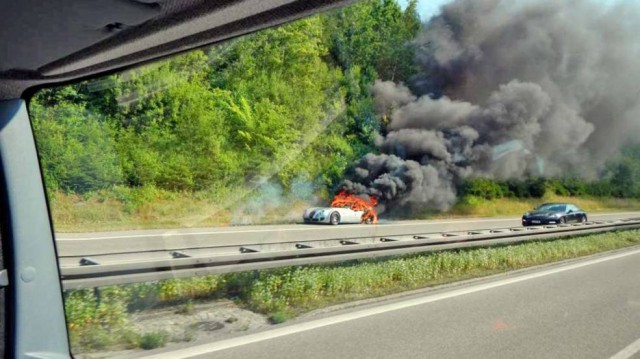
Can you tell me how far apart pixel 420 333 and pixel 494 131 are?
117ft

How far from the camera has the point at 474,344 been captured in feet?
21.5

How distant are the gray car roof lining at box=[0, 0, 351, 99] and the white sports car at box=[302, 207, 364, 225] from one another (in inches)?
830

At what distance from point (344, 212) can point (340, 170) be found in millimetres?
2474

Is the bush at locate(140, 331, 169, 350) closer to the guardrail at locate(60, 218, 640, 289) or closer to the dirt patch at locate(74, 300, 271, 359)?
the dirt patch at locate(74, 300, 271, 359)

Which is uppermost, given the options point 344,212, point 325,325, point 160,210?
point 160,210

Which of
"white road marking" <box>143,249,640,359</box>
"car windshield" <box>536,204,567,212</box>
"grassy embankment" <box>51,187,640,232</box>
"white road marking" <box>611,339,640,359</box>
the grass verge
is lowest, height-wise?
the grass verge

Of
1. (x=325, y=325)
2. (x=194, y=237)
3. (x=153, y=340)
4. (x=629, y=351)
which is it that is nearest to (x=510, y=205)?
(x=194, y=237)

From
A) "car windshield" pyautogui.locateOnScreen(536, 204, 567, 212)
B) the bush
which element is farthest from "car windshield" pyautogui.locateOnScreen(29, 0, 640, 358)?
"car windshield" pyautogui.locateOnScreen(536, 204, 567, 212)

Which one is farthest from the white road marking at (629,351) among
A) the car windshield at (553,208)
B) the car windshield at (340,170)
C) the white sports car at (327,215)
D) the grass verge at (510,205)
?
the grass verge at (510,205)

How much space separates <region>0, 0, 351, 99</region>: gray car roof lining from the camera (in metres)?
2.20

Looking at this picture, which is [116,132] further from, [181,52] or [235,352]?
[181,52]

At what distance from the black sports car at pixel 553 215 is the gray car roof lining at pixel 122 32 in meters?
23.9

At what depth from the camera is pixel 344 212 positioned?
A: 25453 millimetres

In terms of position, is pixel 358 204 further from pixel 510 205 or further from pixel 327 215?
pixel 510 205
